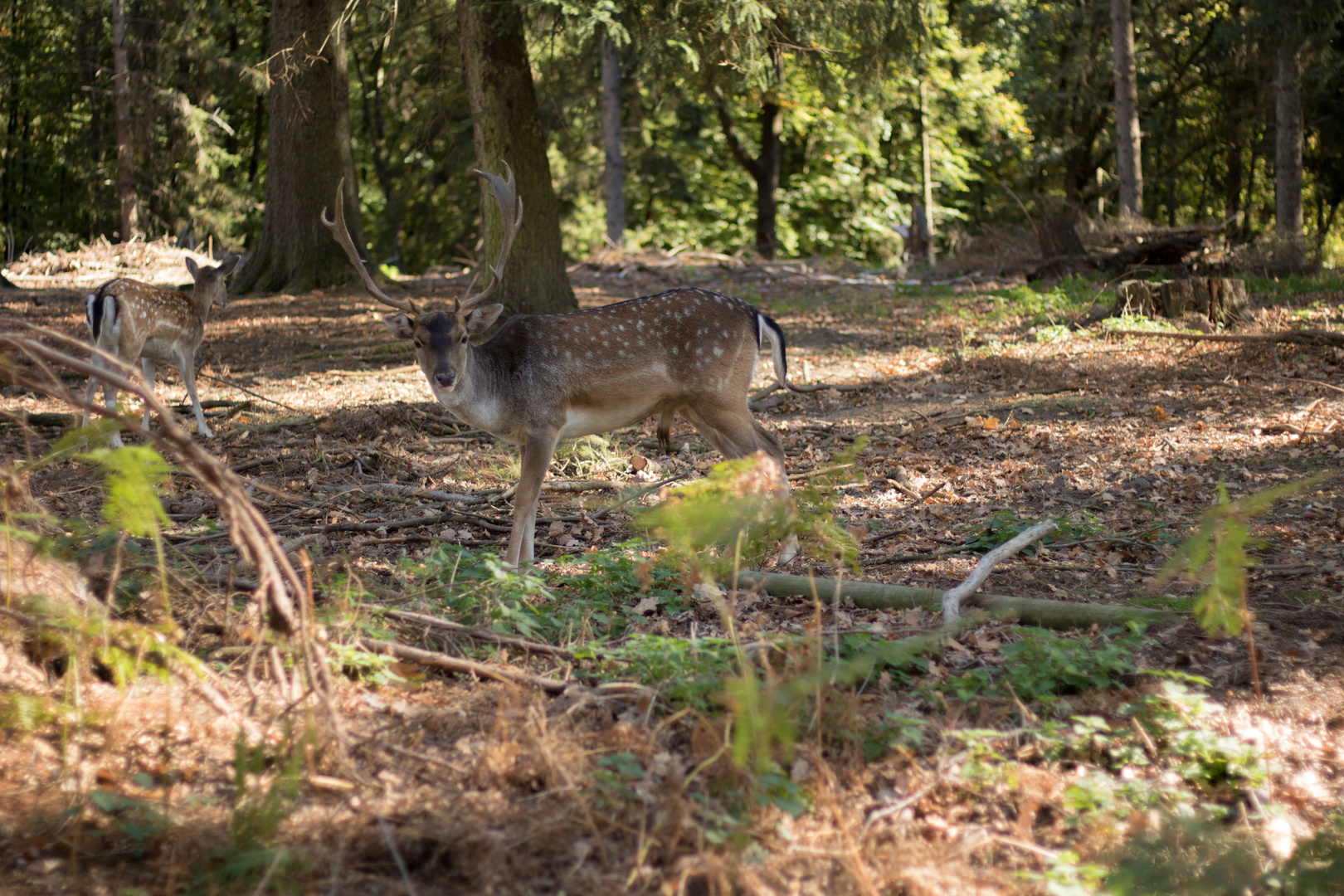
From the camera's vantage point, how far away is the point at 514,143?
454 inches

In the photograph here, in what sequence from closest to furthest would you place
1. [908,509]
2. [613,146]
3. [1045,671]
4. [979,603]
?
[1045,671], [979,603], [908,509], [613,146]

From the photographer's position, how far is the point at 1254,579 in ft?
15.3

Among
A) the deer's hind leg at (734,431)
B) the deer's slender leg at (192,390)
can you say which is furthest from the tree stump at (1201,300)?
the deer's slender leg at (192,390)

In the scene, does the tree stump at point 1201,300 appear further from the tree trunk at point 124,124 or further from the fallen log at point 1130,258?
the tree trunk at point 124,124

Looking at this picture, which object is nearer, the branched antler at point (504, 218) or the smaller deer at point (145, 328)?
the branched antler at point (504, 218)

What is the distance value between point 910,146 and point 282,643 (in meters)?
29.4

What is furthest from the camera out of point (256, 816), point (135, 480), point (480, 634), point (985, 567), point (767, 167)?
point (767, 167)

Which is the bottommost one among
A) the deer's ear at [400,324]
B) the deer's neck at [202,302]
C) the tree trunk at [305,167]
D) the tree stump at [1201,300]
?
the tree stump at [1201,300]

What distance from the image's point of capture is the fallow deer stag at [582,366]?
5688 millimetres

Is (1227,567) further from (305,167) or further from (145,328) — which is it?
(305,167)

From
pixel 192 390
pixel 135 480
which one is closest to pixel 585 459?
pixel 192 390

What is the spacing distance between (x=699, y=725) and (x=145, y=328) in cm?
757

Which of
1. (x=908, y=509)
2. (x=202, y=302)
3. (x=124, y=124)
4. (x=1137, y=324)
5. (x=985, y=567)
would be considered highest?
(x=124, y=124)

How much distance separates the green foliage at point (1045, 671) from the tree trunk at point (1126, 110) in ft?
54.1
